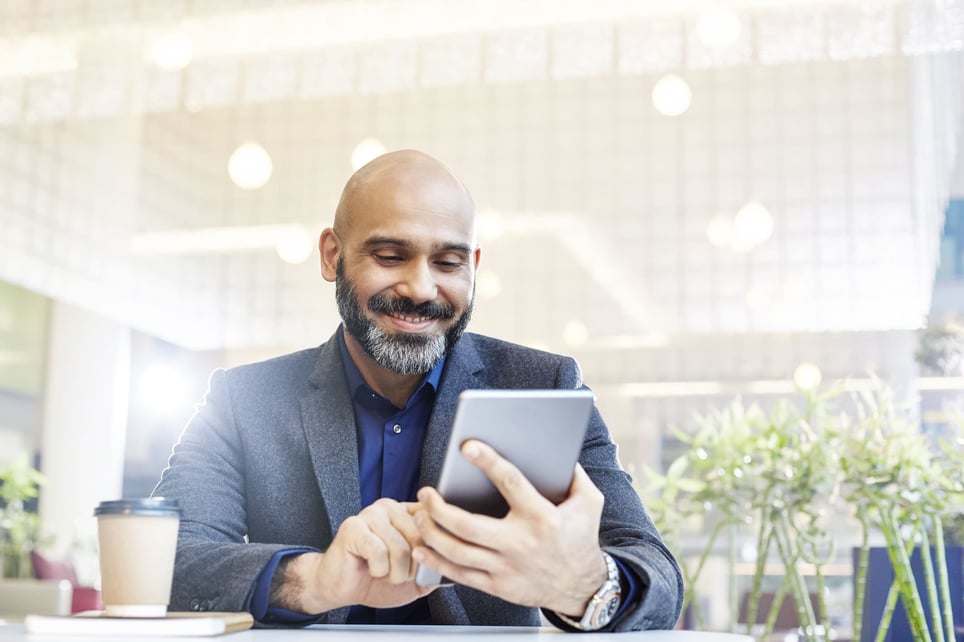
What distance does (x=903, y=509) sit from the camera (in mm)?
3027

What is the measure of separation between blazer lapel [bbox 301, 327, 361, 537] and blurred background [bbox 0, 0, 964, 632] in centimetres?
353

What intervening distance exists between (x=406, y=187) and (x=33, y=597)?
4.98 m

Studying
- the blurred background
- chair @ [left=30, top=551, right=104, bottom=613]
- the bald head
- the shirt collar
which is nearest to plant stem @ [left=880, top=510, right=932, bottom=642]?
the blurred background

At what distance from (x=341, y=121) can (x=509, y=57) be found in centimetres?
99

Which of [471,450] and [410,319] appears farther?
[410,319]

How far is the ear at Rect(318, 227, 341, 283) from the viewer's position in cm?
142

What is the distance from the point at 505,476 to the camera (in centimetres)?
79

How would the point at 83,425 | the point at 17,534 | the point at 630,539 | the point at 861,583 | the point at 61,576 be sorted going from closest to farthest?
the point at 630,539, the point at 861,583, the point at 61,576, the point at 17,534, the point at 83,425

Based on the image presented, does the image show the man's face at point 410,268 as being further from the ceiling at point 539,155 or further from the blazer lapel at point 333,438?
the ceiling at point 539,155

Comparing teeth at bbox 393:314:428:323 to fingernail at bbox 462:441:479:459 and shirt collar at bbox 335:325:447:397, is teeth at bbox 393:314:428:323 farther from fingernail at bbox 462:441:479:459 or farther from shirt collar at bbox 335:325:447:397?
fingernail at bbox 462:441:479:459

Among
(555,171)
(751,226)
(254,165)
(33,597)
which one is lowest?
(33,597)

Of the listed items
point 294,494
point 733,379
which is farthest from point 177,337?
point 294,494

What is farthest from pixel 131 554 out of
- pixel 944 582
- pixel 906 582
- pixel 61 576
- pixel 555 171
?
pixel 61 576

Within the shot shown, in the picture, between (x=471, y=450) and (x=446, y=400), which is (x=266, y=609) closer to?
(x=471, y=450)
